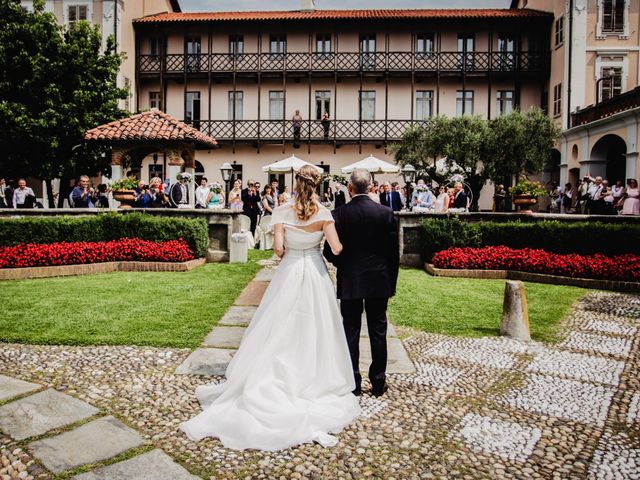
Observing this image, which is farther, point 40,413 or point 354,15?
point 354,15

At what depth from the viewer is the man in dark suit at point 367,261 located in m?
4.55

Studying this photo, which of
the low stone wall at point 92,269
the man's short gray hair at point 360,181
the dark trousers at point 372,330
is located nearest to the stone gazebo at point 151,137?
the low stone wall at point 92,269

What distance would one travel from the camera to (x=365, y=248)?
459 centimetres

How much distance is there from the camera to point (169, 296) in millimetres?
8648

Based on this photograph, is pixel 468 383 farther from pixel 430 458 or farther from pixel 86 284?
pixel 86 284

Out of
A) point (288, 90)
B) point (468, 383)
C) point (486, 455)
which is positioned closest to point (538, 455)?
point (486, 455)

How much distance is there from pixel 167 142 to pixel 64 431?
11953mm

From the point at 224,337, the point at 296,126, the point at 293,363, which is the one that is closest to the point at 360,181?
the point at 293,363

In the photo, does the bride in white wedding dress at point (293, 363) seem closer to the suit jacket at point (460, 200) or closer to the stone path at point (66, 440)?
the stone path at point (66, 440)

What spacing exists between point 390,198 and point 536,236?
6.06 m

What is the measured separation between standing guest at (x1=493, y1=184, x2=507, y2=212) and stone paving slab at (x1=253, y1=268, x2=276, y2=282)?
48.4 ft

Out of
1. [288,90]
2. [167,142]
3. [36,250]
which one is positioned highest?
[288,90]

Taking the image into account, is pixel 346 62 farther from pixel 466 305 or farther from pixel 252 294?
pixel 466 305

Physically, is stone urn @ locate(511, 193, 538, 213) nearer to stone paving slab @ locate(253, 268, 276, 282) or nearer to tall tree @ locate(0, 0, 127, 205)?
stone paving slab @ locate(253, 268, 276, 282)
